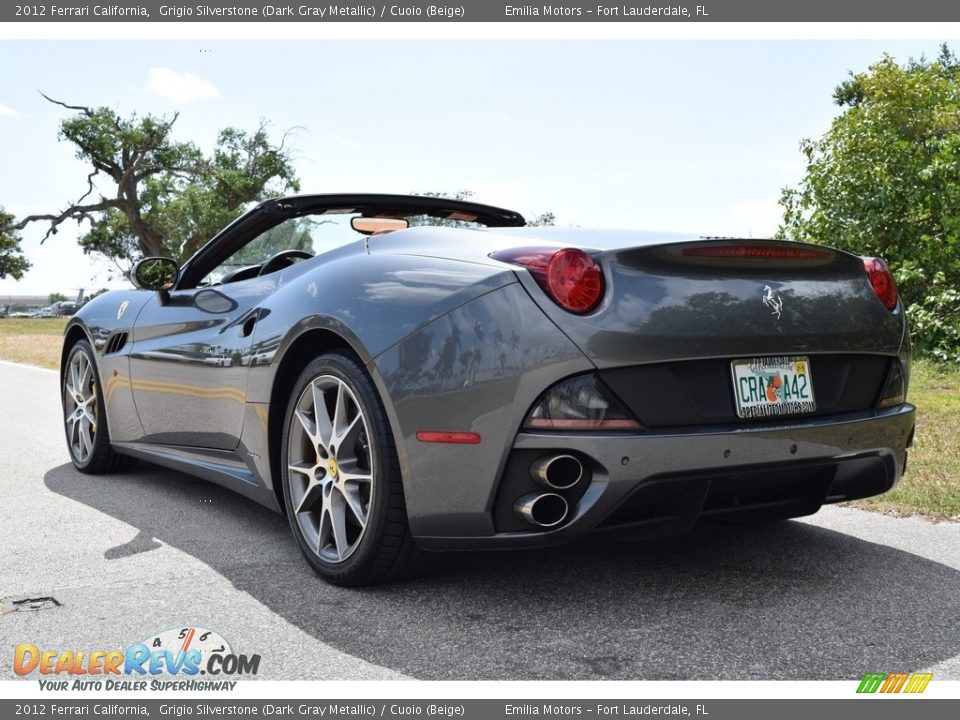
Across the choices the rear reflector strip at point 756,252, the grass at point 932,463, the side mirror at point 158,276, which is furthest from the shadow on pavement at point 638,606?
the side mirror at point 158,276

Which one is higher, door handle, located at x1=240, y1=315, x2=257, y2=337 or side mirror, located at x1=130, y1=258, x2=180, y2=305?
side mirror, located at x1=130, y1=258, x2=180, y2=305

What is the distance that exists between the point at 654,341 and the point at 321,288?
125cm

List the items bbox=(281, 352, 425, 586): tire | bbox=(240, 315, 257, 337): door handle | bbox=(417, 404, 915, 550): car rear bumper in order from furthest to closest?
1. bbox=(240, 315, 257, 337): door handle
2. bbox=(281, 352, 425, 586): tire
3. bbox=(417, 404, 915, 550): car rear bumper

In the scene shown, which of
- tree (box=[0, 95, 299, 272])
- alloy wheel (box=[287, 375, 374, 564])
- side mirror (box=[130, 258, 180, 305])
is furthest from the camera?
tree (box=[0, 95, 299, 272])

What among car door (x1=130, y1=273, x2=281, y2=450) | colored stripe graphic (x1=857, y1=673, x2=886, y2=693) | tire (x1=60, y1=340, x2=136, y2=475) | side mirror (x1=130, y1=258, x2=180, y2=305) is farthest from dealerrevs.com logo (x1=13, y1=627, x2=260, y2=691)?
tire (x1=60, y1=340, x2=136, y2=475)

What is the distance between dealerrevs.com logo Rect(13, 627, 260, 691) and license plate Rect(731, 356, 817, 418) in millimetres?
1584

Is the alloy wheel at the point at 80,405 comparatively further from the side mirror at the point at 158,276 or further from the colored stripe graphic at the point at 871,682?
→ the colored stripe graphic at the point at 871,682

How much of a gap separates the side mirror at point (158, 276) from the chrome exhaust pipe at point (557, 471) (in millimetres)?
2579

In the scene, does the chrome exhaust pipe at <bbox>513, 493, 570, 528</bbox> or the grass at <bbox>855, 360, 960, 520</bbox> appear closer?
the chrome exhaust pipe at <bbox>513, 493, 570, 528</bbox>

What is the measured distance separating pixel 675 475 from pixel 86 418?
3.93 meters

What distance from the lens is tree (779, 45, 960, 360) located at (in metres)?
10.3

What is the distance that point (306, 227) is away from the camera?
4176 mm

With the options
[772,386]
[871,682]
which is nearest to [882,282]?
[772,386]

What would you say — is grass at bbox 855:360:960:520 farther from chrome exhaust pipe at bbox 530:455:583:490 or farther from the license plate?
chrome exhaust pipe at bbox 530:455:583:490
